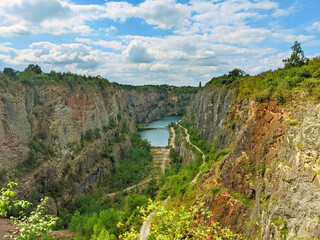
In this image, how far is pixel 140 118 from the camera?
90562mm

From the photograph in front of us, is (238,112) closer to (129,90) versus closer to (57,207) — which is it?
(57,207)

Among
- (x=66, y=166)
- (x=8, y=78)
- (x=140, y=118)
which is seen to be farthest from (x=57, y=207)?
(x=140, y=118)

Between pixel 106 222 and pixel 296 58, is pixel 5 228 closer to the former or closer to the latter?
pixel 106 222

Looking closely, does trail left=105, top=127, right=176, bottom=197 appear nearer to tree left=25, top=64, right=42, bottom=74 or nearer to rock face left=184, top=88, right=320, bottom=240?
rock face left=184, top=88, right=320, bottom=240

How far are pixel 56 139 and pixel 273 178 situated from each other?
26.5 meters

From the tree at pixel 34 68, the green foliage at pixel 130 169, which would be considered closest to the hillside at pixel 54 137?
the tree at pixel 34 68

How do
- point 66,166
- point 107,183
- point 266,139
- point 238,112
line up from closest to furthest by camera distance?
point 266,139, point 238,112, point 66,166, point 107,183

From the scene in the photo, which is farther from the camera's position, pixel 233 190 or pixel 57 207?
pixel 57 207

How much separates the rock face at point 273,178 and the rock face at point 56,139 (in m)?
19.6

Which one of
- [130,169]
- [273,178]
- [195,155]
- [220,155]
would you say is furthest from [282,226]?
[130,169]

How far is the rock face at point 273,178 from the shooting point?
288 inches

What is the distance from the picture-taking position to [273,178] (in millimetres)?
9508

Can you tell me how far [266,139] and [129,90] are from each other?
8063cm

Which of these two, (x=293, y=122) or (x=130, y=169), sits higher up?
(x=293, y=122)
